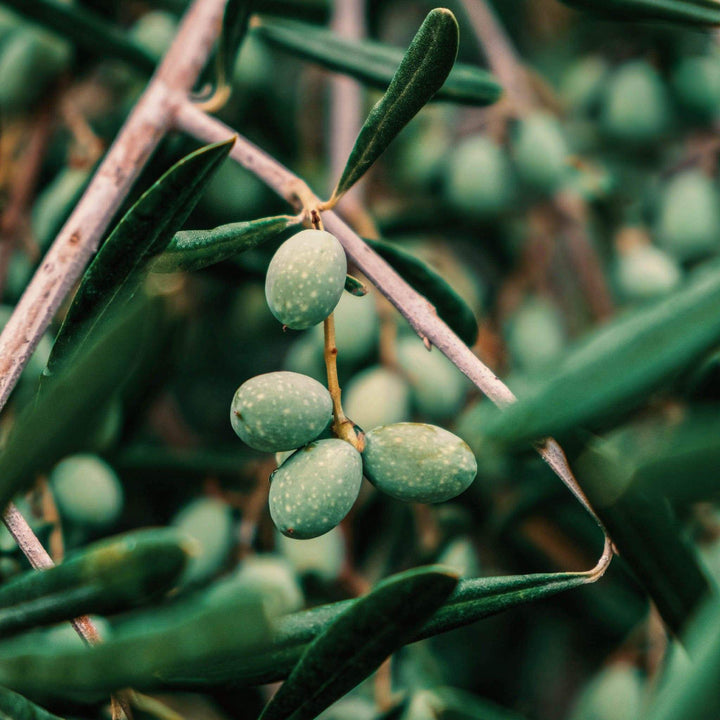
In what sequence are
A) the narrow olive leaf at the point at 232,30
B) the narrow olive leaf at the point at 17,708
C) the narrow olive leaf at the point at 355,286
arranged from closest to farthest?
the narrow olive leaf at the point at 17,708 → the narrow olive leaf at the point at 355,286 → the narrow olive leaf at the point at 232,30


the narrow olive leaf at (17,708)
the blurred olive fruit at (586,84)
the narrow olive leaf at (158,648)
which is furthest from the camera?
the blurred olive fruit at (586,84)

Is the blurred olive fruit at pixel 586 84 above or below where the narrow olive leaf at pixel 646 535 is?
above

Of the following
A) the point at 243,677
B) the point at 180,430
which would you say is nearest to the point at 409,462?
the point at 243,677

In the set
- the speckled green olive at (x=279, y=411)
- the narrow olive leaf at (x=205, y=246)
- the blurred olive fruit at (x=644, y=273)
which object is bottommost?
the blurred olive fruit at (x=644, y=273)

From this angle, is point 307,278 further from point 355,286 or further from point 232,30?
point 232,30

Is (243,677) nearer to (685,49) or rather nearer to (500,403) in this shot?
(500,403)

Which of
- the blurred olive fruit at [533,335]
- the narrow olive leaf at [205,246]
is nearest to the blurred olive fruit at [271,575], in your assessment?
the narrow olive leaf at [205,246]

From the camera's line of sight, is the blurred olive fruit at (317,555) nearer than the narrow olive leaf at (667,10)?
No

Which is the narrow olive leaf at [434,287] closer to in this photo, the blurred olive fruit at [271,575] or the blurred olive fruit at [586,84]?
the blurred olive fruit at [271,575]

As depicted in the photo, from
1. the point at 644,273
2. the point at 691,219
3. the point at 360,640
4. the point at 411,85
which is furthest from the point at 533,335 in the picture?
the point at 360,640

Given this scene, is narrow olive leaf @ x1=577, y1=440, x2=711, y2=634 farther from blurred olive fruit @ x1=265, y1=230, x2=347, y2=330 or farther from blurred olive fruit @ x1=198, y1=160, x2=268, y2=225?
blurred olive fruit @ x1=198, y1=160, x2=268, y2=225
